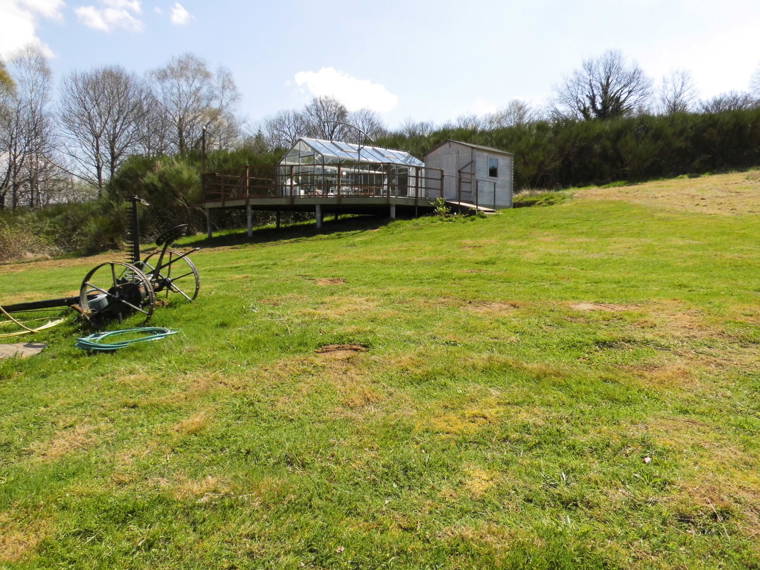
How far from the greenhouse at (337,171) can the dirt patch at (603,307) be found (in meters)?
13.9

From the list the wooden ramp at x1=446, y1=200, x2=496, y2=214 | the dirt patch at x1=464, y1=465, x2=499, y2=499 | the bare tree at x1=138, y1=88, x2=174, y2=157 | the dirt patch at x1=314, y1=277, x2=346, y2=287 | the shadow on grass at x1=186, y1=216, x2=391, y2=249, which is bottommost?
the dirt patch at x1=464, y1=465, x2=499, y2=499

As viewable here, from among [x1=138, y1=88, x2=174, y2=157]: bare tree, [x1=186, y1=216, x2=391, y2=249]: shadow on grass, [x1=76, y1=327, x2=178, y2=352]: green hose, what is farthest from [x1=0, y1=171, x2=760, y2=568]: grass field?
[x1=138, y1=88, x2=174, y2=157]: bare tree

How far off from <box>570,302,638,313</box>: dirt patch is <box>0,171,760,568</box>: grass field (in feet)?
0.19

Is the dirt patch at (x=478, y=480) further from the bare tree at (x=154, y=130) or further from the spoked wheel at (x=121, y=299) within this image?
the bare tree at (x=154, y=130)

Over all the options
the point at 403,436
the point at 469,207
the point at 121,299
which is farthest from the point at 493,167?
the point at 403,436

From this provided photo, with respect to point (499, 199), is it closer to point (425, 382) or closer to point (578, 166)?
point (578, 166)

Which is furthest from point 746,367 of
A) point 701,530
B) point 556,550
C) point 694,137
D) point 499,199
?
point 694,137

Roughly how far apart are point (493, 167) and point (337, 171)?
7.43m

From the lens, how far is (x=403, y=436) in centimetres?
320

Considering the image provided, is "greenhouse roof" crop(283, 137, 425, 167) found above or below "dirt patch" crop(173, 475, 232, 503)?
above

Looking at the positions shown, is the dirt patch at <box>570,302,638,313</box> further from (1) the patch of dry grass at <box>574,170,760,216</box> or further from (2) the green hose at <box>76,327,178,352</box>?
(1) the patch of dry grass at <box>574,170,760,216</box>

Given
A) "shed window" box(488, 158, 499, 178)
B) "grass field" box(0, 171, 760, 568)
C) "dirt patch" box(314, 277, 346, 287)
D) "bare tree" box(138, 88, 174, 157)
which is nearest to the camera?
"grass field" box(0, 171, 760, 568)

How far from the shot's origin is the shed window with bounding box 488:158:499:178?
22719 mm

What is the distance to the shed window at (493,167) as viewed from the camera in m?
22.7
